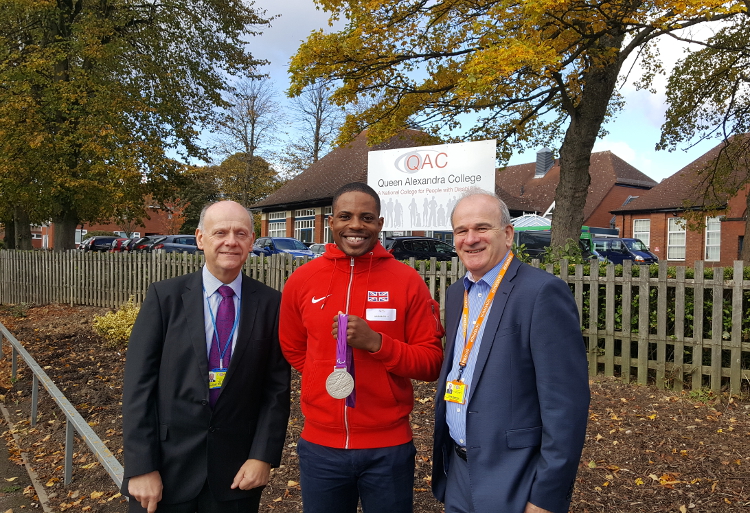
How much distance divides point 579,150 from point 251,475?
932 cm

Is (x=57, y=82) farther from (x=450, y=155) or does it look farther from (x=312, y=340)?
(x=312, y=340)

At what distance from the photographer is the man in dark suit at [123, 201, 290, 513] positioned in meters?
2.26

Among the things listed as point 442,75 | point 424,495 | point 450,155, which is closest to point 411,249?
point 442,75

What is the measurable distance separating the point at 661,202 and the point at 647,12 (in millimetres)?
28372

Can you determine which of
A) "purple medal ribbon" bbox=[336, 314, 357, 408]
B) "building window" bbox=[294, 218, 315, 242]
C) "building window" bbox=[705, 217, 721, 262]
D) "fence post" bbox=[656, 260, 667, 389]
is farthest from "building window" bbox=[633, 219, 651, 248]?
"purple medal ribbon" bbox=[336, 314, 357, 408]

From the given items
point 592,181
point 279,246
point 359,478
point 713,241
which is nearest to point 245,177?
point 279,246

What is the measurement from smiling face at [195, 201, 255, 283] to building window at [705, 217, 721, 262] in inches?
1330

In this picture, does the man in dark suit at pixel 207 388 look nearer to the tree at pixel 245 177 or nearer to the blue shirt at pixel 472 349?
the blue shirt at pixel 472 349

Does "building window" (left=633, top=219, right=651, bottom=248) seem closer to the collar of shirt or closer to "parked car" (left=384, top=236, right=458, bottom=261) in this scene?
"parked car" (left=384, top=236, right=458, bottom=261)

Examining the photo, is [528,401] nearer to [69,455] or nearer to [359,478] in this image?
[359,478]

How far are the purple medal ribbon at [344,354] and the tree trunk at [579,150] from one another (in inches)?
335

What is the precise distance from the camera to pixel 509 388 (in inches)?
77.1

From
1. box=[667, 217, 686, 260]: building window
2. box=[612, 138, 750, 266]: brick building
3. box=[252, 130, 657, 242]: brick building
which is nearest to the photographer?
box=[612, 138, 750, 266]: brick building

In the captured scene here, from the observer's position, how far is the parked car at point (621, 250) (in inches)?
894
